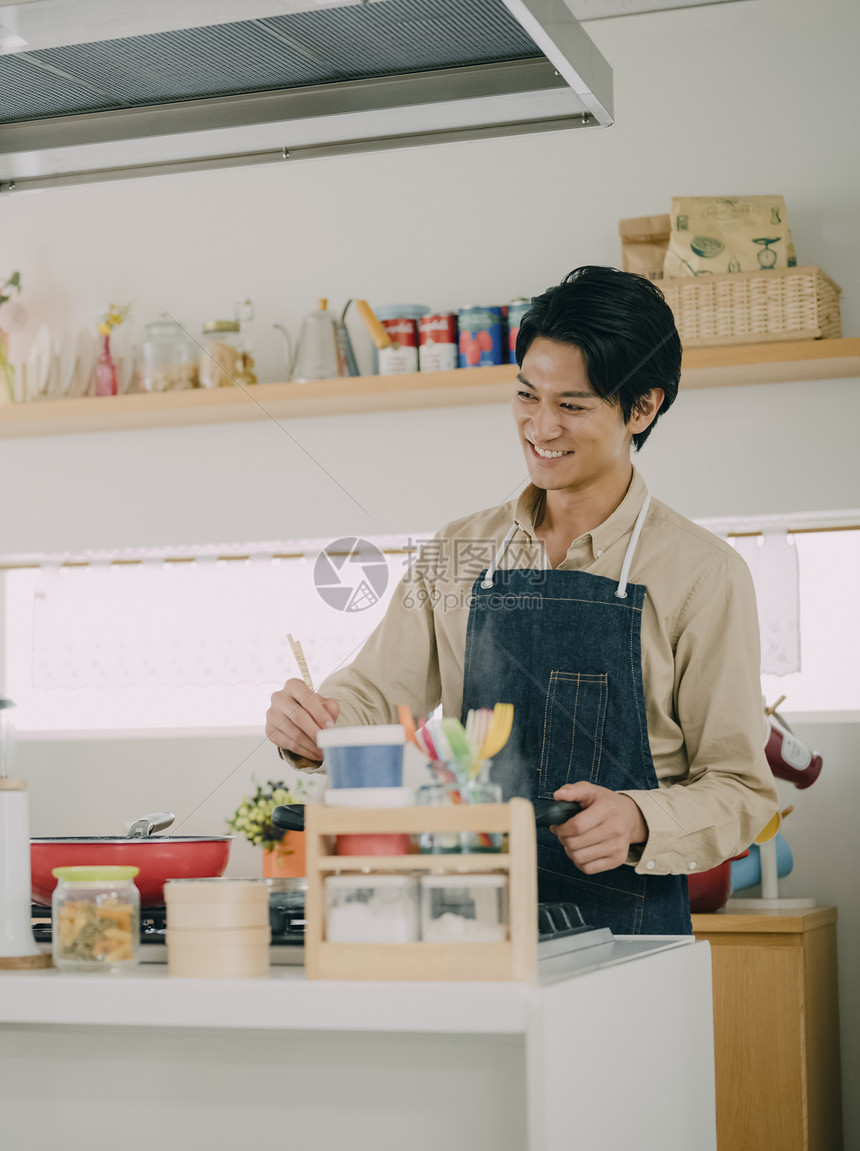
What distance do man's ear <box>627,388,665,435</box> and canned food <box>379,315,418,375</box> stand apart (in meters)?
1.10

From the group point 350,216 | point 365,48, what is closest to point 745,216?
point 350,216

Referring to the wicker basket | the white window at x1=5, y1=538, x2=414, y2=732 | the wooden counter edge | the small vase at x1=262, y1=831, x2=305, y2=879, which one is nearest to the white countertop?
the white window at x1=5, y1=538, x2=414, y2=732

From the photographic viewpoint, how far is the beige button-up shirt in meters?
1.30

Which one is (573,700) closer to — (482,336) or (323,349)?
(482,336)

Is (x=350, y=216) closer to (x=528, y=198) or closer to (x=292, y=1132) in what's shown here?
(x=528, y=198)

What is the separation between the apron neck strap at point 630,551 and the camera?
4.75ft

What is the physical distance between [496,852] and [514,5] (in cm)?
65

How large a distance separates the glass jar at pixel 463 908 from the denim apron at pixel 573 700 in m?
0.51

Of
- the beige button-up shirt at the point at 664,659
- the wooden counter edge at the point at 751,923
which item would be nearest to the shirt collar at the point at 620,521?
the beige button-up shirt at the point at 664,659

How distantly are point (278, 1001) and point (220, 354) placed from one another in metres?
2.09

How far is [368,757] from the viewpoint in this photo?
2.93ft

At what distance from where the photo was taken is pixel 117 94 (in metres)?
1.29

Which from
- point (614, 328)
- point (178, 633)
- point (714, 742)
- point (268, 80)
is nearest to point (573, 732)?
point (714, 742)

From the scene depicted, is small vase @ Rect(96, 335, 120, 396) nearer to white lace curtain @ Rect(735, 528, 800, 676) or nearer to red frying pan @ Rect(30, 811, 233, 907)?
white lace curtain @ Rect(735, 528, 800, 676)
